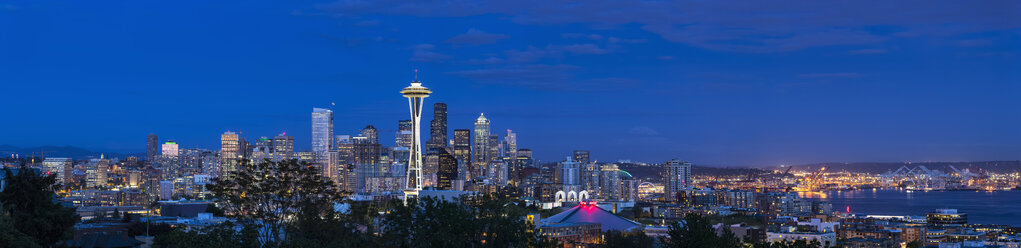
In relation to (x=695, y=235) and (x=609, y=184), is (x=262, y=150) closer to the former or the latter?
(x=609, y=184)

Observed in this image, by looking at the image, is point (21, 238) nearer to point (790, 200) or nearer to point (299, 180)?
point (299, 180)

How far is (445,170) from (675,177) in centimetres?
3700

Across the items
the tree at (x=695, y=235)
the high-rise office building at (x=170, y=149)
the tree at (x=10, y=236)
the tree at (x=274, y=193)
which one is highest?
the high-rise office building at (x=170, y=149)

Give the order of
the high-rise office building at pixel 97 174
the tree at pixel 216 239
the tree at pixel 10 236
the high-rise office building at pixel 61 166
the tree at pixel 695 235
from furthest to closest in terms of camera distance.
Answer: the high-rise office building at pixel 97 174 → the high-rise office building at pixel 61 166 → the tree at pixel 695 235 → the tree at pixel 216 239 → the tree at pixel 10 236

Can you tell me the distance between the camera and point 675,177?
537 feet

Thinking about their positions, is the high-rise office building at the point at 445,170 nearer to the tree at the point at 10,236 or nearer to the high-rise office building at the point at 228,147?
the high-rise office building at the point at 228,147

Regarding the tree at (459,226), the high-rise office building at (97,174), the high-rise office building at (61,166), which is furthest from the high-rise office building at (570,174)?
the tree at (459,226)

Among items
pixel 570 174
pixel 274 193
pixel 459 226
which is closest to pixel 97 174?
pixel 570 174

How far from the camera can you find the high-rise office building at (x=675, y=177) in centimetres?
16262

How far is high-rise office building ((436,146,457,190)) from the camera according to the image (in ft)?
518

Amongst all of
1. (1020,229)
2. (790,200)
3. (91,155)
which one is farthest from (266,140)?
(1020,229)

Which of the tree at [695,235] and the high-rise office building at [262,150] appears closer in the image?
the tree at [695,235]

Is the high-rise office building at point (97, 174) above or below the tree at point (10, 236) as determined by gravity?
above

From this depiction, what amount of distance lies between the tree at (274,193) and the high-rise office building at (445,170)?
13558 centimetres
